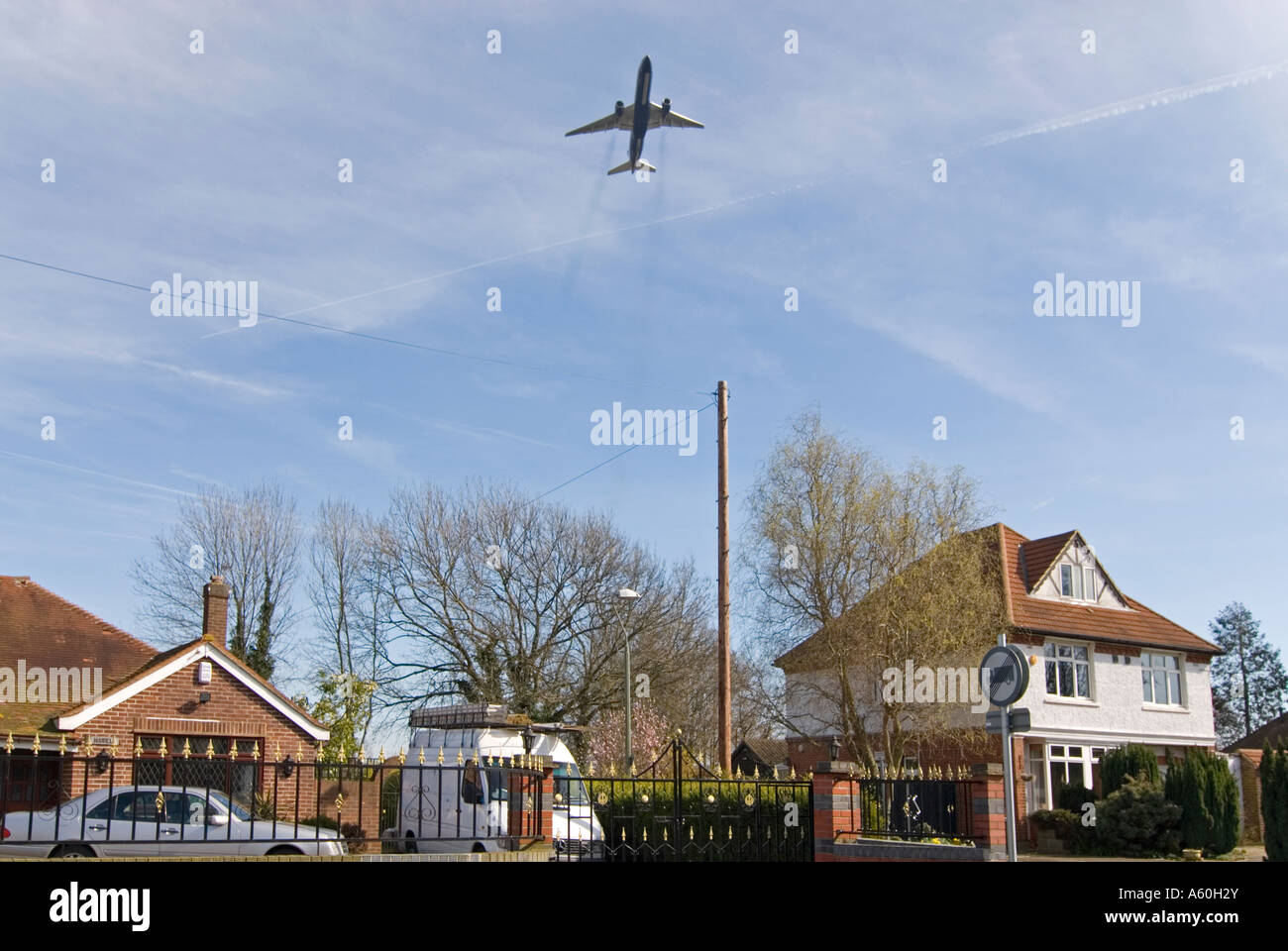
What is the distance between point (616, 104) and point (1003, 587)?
17044 mm

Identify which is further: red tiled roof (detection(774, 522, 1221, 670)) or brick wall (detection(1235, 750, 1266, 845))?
brick wall (detection(1235, 750, 1266, 845))

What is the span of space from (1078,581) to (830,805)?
1011 inches

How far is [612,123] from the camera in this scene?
86.3 ft

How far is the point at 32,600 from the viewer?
28.3 m

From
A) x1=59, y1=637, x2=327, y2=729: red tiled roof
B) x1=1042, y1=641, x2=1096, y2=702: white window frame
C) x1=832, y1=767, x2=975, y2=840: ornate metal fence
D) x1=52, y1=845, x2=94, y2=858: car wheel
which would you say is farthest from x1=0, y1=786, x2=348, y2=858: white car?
x1=1042, y1=641, x2=1096, y2=702: white window frame

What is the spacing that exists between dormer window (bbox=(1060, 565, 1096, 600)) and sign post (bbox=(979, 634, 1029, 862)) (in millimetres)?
25914

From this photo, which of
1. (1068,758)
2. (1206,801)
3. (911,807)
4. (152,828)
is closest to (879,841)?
(911,807)

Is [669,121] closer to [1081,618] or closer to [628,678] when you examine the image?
[628,678]

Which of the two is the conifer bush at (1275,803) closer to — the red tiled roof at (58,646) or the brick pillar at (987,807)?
the brick pillar at (987,807)

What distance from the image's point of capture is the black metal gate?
1678cm

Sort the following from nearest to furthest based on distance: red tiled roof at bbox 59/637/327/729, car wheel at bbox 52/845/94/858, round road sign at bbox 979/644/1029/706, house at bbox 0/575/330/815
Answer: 1. round road sign at bbox 979/644/1029/706
2. car wheel at bbox 52/845/94/858
3. house at bbox 0/575/330/815
4. red tiled roof at bbox 59/637/327/729
